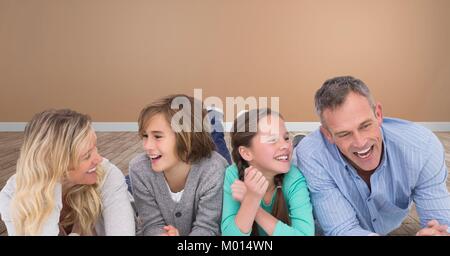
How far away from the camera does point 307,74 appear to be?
15.7 feet

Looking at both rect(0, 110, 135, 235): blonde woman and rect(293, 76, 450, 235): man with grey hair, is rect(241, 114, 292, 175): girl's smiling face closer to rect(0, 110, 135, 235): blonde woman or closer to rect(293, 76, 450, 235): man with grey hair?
rect(293, 76, 450, 235): man with grey hair

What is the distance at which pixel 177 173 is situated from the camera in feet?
3.37

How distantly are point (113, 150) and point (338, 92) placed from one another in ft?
8.74

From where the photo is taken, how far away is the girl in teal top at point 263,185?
866 mm

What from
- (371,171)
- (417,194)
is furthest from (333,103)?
(417,194)

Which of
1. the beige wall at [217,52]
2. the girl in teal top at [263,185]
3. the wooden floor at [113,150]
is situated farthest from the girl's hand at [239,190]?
the beige wall at [217,52]

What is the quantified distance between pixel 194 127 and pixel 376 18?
4.26m

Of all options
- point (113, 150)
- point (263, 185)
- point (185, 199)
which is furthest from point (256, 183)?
point (113, 150)

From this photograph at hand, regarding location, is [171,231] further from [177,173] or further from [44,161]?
[44,161]

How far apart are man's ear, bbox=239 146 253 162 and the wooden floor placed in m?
0.82

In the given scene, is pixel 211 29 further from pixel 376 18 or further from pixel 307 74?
pixel 376 18

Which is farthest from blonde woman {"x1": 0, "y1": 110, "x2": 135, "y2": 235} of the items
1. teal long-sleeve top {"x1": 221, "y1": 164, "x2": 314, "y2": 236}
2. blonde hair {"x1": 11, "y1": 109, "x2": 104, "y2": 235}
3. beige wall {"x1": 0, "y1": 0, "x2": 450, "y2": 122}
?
beige wall {"x1": 0, "y1": 0, "x2": 450, "y2": 122}

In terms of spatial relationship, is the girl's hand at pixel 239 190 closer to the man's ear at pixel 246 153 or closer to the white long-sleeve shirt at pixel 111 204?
the man's ear at pixel 246 153

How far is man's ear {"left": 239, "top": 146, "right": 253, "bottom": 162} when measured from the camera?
37.6 inches
